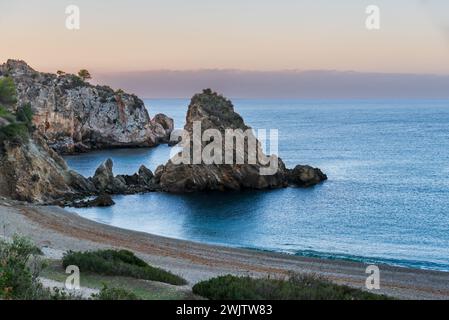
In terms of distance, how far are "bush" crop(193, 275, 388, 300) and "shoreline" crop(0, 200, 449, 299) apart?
6409 millimetres

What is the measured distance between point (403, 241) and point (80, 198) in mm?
30525

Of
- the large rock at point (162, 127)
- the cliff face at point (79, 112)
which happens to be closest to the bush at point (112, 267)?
the cliff face at point (79, 112)

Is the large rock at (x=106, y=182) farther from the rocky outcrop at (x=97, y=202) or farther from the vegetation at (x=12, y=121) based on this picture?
the vegetation at (x=12, y=121)

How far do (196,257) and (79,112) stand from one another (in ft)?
264

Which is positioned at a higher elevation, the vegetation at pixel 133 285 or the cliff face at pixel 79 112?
the cliff face at pixel 79 112

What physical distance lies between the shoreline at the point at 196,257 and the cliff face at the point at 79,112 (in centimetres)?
5920

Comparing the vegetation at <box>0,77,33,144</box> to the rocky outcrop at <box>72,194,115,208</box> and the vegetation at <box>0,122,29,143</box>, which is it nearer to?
the vegetation at <box>0,122,29,143</box>

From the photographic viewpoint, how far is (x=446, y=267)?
125 ft

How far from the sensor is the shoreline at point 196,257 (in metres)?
30.7

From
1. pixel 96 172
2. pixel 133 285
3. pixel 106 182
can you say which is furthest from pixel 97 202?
pixel 133 285

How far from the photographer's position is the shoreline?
3067cm

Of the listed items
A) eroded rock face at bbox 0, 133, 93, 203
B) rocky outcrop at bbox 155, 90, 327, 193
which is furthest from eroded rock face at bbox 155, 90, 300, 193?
eroded rock face at bbox 0, 133, 93, 203

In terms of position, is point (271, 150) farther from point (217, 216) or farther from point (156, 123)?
point (217, 216)
